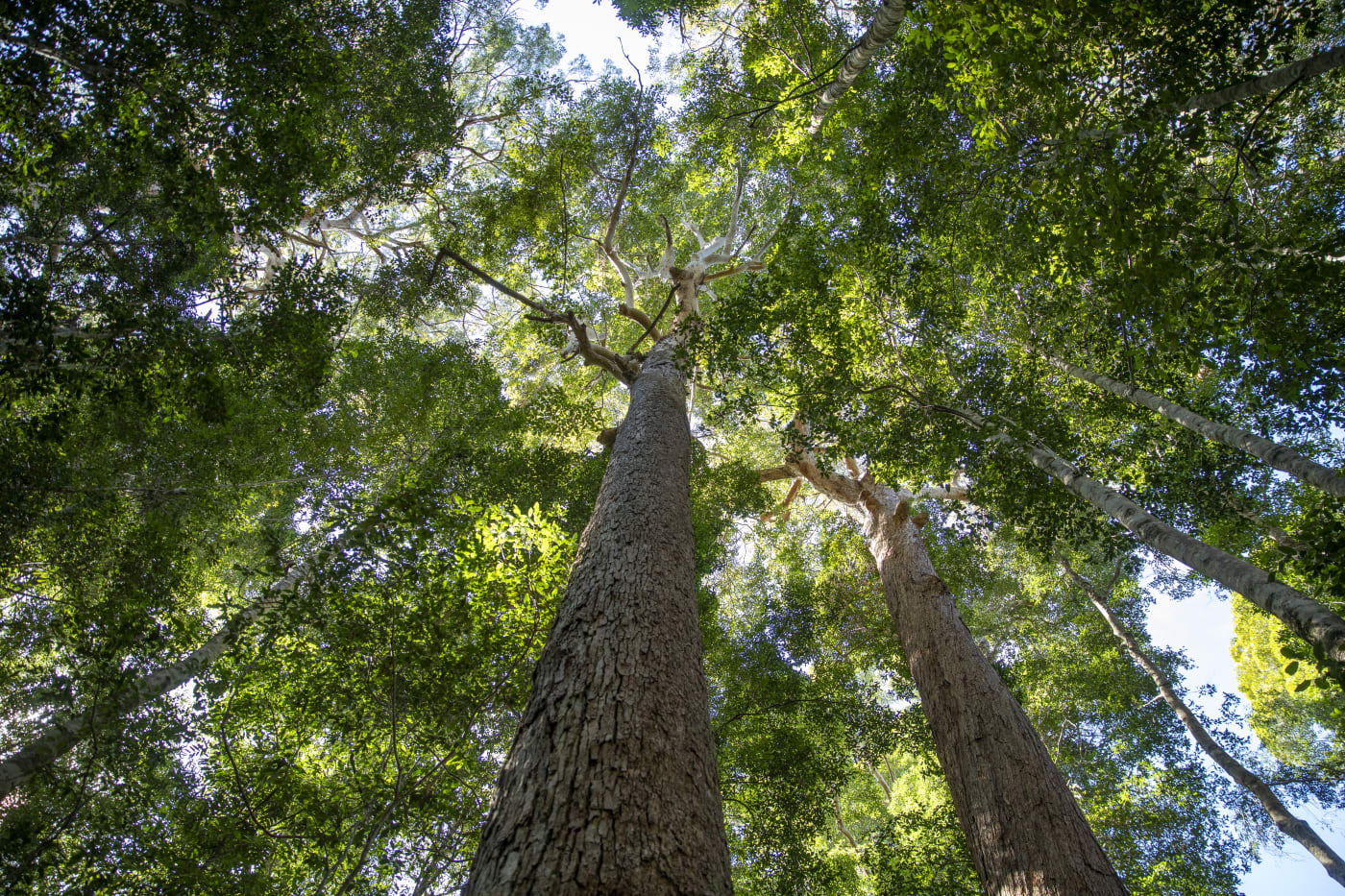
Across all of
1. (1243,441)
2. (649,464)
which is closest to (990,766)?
(1243,441)

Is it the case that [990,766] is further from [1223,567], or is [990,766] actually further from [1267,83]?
[1267,83]

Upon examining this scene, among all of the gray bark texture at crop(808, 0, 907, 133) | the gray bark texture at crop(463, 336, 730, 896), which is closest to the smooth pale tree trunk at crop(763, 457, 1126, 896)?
the gray bark texture at crop(463, 336, 730, 896)

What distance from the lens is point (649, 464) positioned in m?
5.18

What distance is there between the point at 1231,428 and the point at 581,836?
625 centimetres

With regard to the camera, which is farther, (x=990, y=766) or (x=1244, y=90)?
(x=990, y=766)

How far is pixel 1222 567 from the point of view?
3.43 metres

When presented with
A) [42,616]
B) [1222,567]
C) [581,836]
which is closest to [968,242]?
[1222,567]

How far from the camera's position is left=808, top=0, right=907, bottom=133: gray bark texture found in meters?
5.70

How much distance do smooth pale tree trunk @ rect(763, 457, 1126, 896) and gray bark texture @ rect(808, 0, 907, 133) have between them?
20.4 ft

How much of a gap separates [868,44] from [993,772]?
7.39 m

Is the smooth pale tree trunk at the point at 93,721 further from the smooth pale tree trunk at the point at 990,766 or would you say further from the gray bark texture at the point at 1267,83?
the gray bark texture at the point at 1267,83

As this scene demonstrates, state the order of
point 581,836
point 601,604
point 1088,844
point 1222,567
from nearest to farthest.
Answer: point 581,836 < point 601,604 < point 1222,567 < point 1088,844

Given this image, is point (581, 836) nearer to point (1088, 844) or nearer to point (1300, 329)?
point (1088, 844)

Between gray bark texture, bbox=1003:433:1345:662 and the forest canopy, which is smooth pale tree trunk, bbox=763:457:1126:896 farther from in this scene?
gray bark texture, bbox=1003:433:1345:662
